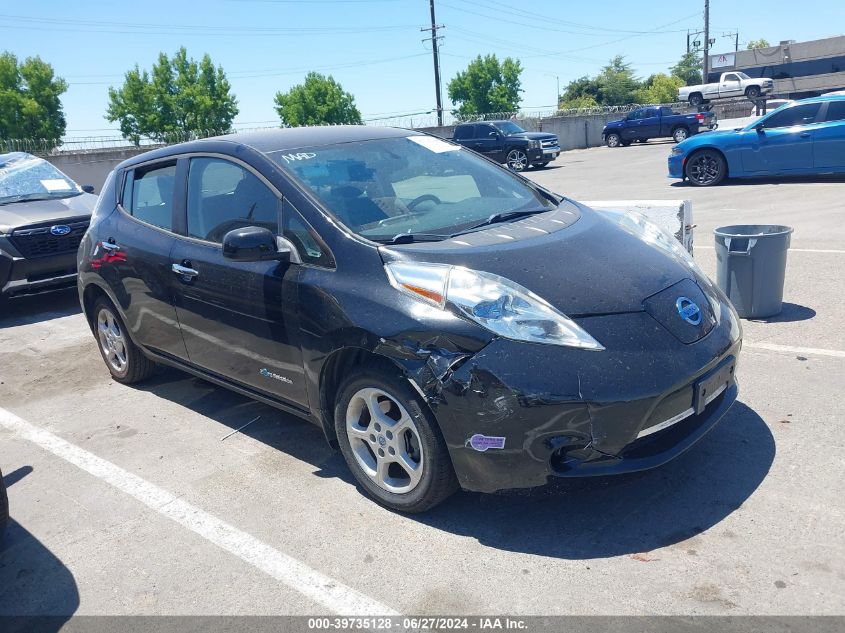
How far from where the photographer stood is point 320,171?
4078 millimetres

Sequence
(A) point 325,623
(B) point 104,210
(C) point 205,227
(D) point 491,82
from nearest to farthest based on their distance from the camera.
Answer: (A) point 325,623, (C) point 205,227, (B) point 104,210, (D) point 491,82

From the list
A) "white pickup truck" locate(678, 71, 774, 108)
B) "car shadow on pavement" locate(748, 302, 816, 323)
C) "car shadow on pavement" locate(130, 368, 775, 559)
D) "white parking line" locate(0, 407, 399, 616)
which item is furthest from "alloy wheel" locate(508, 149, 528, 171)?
"white pickup truck" locate(678, 71, 774, 108)

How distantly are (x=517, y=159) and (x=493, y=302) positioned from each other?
23370 mm

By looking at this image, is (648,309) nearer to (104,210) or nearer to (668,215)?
(668,215)

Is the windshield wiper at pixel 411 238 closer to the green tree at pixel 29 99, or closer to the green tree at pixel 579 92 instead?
the green tree at pixel 29 99

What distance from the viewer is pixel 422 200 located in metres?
4.21

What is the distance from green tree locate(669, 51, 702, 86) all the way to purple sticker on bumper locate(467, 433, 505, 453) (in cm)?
13595

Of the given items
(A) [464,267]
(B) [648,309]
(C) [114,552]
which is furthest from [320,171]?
(C) [114,552]

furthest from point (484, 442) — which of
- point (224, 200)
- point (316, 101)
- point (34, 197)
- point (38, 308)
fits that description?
point (316, 101)

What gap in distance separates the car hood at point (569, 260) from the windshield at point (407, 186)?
228 millimetres

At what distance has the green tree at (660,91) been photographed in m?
104

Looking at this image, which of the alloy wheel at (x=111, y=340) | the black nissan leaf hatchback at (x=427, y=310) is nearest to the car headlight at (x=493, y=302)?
the black nissan leaf hatchback at (x=427, y=310)

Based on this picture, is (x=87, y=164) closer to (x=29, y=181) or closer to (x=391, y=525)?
(x=29, y=181)

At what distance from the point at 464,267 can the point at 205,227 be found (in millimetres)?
1888
